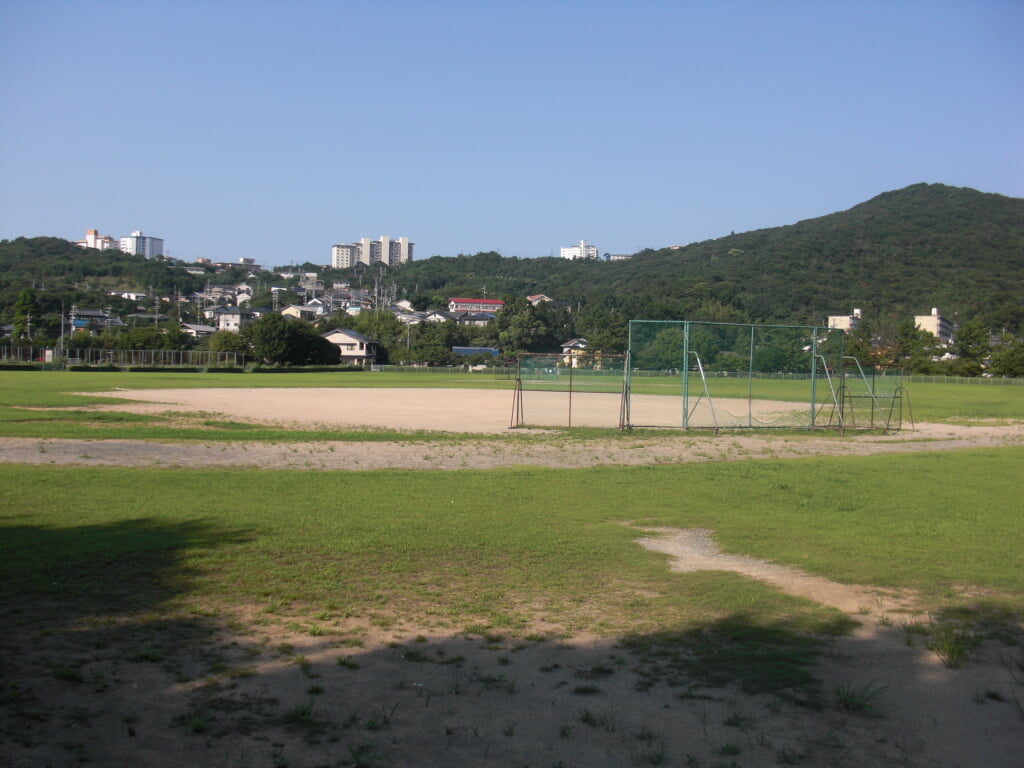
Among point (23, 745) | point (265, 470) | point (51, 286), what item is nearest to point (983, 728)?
point (23, 745)

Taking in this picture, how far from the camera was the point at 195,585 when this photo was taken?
7.14 metres

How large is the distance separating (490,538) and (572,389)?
34455mm

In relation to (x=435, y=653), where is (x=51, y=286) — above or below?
above

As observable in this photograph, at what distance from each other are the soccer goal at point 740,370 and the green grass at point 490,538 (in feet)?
38.8

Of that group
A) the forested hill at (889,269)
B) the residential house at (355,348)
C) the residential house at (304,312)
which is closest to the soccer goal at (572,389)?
the residential house at (355,348)

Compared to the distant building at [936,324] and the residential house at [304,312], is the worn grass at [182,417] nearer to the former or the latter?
the distant building at [936,324]

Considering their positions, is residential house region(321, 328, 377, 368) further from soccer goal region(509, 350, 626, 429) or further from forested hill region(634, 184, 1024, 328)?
forested hill region(634, 184, 1024, 328)

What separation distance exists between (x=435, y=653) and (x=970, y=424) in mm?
30394

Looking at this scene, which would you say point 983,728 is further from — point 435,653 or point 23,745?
point 23,745

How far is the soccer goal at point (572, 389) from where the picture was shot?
30766mm

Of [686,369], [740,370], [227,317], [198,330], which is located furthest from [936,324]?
[686,369]

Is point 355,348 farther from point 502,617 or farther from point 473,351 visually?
point 502,617

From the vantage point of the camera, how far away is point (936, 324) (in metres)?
126

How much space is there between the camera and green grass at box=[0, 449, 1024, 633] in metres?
7.03
